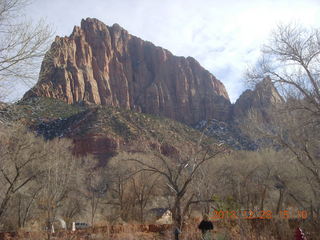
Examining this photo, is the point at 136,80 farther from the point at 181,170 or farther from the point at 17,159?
the point at 181,170

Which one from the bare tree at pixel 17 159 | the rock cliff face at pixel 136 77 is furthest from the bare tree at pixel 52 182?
the rock cliff face at pixel 136 77

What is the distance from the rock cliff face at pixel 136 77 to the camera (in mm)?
99306

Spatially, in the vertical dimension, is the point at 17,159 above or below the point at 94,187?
above

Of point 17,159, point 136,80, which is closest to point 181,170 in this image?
point 17,159

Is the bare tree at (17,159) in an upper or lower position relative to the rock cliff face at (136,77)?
lower

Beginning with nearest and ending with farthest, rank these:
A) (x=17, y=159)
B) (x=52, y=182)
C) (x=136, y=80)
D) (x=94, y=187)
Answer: (x=52, y=182), (x=17, y=159), (x=94, y=187), (x=136, y=80)

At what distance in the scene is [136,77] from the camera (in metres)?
123

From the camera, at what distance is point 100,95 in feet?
342

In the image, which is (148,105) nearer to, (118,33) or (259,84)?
(118,33)

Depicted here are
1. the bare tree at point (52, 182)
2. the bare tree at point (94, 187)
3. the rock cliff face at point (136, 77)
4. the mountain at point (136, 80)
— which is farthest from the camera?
the rock cliff face at point (136, 77)

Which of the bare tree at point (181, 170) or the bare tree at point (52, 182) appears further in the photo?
the bare tree at point (52, 182)

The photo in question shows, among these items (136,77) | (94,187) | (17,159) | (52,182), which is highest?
(136,77)

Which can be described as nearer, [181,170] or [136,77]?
[181,170]

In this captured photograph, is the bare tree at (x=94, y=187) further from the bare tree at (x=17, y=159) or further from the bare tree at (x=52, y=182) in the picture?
the bare tree at (x=17, y=159)
